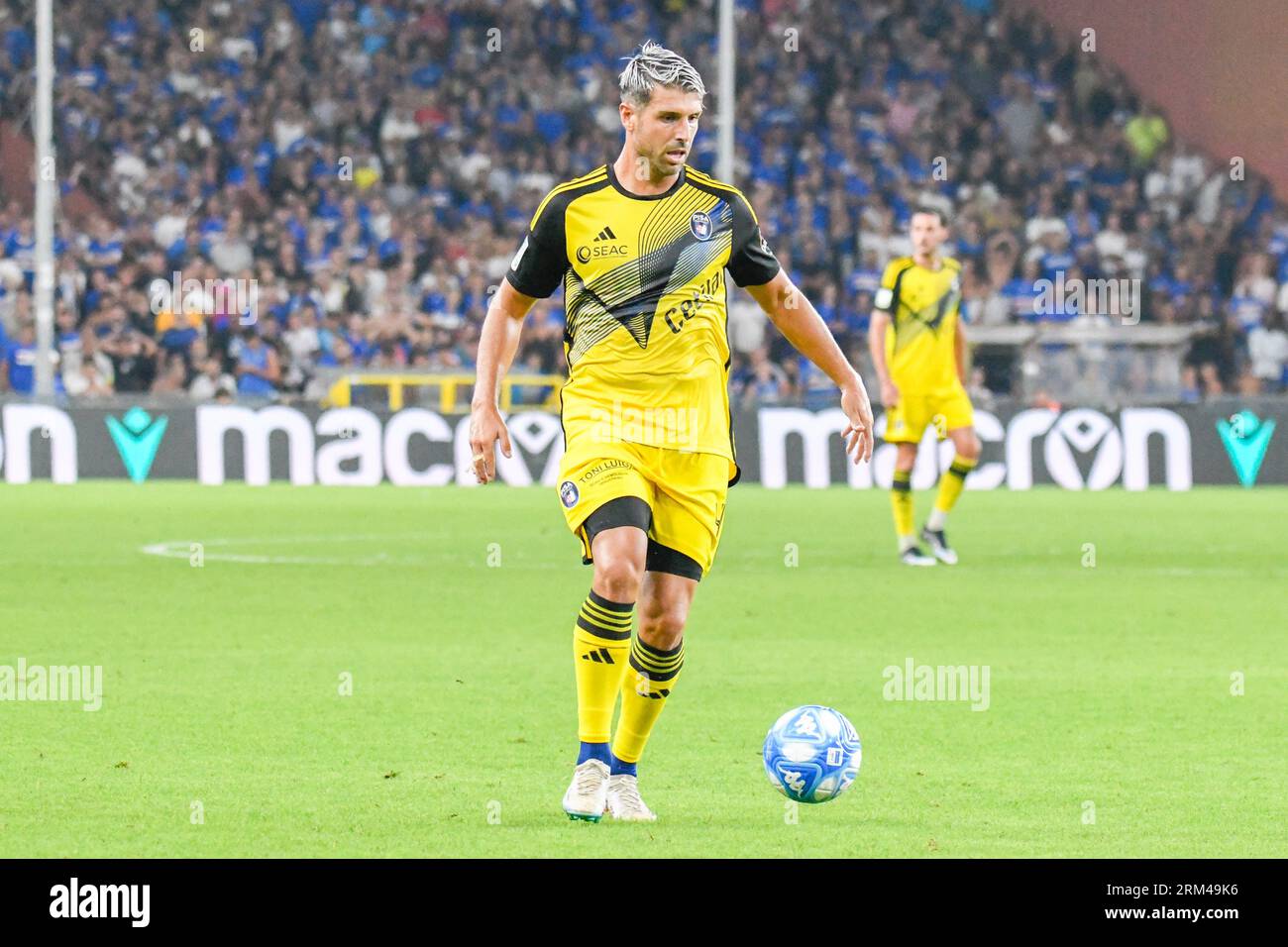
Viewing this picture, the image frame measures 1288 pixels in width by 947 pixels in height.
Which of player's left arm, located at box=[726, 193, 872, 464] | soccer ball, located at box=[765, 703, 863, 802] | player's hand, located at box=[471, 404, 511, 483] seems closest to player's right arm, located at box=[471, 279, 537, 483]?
player's hand, located at box=[471, 404, 511, 483]

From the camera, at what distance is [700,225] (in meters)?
6.82

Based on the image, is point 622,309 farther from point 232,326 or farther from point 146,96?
point 146,96

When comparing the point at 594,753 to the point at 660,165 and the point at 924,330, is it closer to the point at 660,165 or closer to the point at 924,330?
the point at 660,165

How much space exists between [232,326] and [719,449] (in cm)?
2094

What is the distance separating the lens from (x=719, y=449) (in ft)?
22.7

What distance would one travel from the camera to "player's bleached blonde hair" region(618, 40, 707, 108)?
6523mm

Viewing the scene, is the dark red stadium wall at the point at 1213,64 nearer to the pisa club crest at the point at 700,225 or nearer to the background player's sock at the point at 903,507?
the background player's sock at the point at 903,507

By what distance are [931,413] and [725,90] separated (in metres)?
11.5

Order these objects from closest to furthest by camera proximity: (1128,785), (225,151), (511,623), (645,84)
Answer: (645,84), (1128,785), (511,623), (225,151)

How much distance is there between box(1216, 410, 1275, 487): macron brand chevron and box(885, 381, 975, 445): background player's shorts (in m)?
8.79

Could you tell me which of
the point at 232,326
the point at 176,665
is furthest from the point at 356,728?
the point at 232,326

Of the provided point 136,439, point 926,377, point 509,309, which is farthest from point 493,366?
point 136,439

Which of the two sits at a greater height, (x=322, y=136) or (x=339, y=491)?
(x=322, y=136)

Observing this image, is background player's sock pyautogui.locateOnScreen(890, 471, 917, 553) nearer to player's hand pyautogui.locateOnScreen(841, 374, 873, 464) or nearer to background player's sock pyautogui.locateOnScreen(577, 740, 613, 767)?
player's hand pyautogui.locateOnScreen(841, 374, 873, 464)
